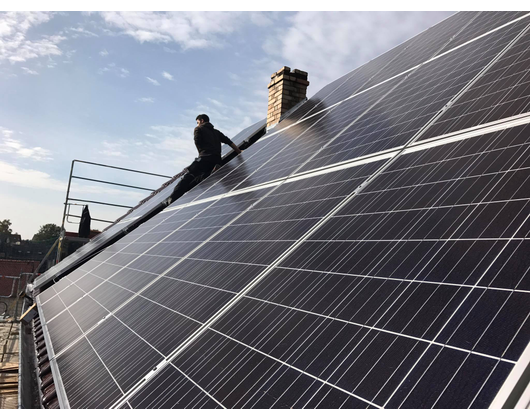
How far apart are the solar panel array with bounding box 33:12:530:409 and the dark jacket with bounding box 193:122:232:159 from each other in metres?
4.96

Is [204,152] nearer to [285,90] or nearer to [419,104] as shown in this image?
[285,90]

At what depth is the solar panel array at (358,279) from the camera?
7.07 feet

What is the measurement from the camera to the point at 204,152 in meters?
12.1

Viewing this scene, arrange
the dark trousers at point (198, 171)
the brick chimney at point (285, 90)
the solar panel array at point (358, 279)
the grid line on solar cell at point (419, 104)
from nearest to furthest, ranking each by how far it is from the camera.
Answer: the solar panel array at point (358, 279) < the grid line on solar cell at point (419, 104) < the dark trousers at point (198, 171) < the brick chimney at point (285, 90)

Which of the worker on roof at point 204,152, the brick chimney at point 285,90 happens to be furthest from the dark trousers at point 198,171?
the brick chimney at point 285,90

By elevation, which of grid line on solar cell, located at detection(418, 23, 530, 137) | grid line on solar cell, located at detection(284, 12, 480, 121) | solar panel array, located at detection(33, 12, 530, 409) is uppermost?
grid line on solar cell, located at detection(284, 12, 480, 121)

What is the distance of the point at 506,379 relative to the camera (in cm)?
172

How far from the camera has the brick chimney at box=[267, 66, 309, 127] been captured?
42.3 ft

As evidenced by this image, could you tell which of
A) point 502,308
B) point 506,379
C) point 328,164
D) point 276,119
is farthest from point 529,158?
point 276,119

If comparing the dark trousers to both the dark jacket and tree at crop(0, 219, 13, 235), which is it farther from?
tree at crop(0, 219, 13, 235)

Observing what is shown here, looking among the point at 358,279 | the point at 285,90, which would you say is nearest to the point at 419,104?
the point at 358,279

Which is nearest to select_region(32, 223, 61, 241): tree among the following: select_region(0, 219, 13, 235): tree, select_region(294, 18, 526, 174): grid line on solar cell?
select_region(0, 219, 13, 235): tree

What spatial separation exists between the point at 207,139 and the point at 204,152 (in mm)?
360

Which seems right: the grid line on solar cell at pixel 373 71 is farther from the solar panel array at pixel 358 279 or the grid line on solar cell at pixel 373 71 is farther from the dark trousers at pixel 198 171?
the dark trousers at pixel 198 171
